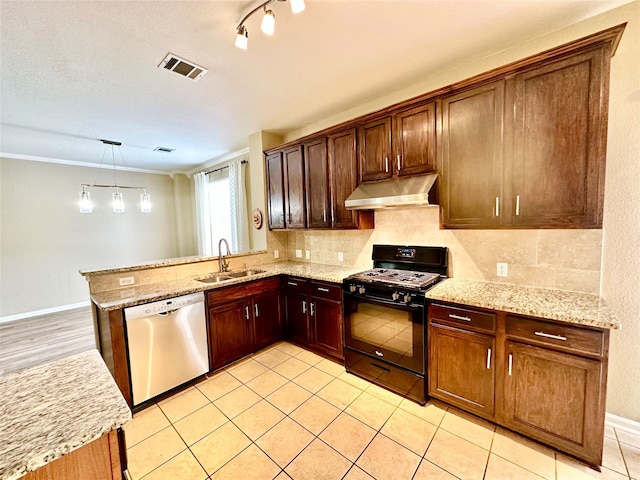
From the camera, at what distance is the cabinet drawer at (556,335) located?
154cm

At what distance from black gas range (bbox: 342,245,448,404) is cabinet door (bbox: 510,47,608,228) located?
2.90ft

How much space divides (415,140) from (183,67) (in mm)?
2082

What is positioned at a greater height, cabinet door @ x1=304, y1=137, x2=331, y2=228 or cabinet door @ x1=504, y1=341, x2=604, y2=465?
cabinet door @ x1=304, y1=137, x2=331, y2=228

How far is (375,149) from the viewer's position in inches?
107

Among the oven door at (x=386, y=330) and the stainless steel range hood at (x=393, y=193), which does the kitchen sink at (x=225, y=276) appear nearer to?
the oven door at (x=386, y=330)

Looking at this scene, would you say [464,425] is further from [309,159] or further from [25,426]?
[309,159]

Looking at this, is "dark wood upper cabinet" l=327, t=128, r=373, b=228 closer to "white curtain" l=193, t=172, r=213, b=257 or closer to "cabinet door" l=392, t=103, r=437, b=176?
"cabinet door" l=392, t=103, r=437, b=176

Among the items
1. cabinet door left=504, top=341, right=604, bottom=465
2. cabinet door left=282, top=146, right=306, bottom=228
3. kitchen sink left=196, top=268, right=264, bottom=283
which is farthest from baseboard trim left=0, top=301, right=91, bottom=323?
cabinet door left=504, top=341, right=604, bottom=465

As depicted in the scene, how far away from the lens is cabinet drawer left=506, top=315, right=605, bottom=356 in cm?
154

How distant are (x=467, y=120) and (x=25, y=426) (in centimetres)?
287

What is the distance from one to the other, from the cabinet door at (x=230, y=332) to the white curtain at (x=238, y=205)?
2.04 metres

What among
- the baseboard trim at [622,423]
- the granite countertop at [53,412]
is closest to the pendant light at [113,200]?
the granite countertop at [53,412]

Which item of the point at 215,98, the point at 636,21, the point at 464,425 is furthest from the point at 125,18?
the point at 464,425

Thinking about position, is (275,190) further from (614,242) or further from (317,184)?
(614,242)
